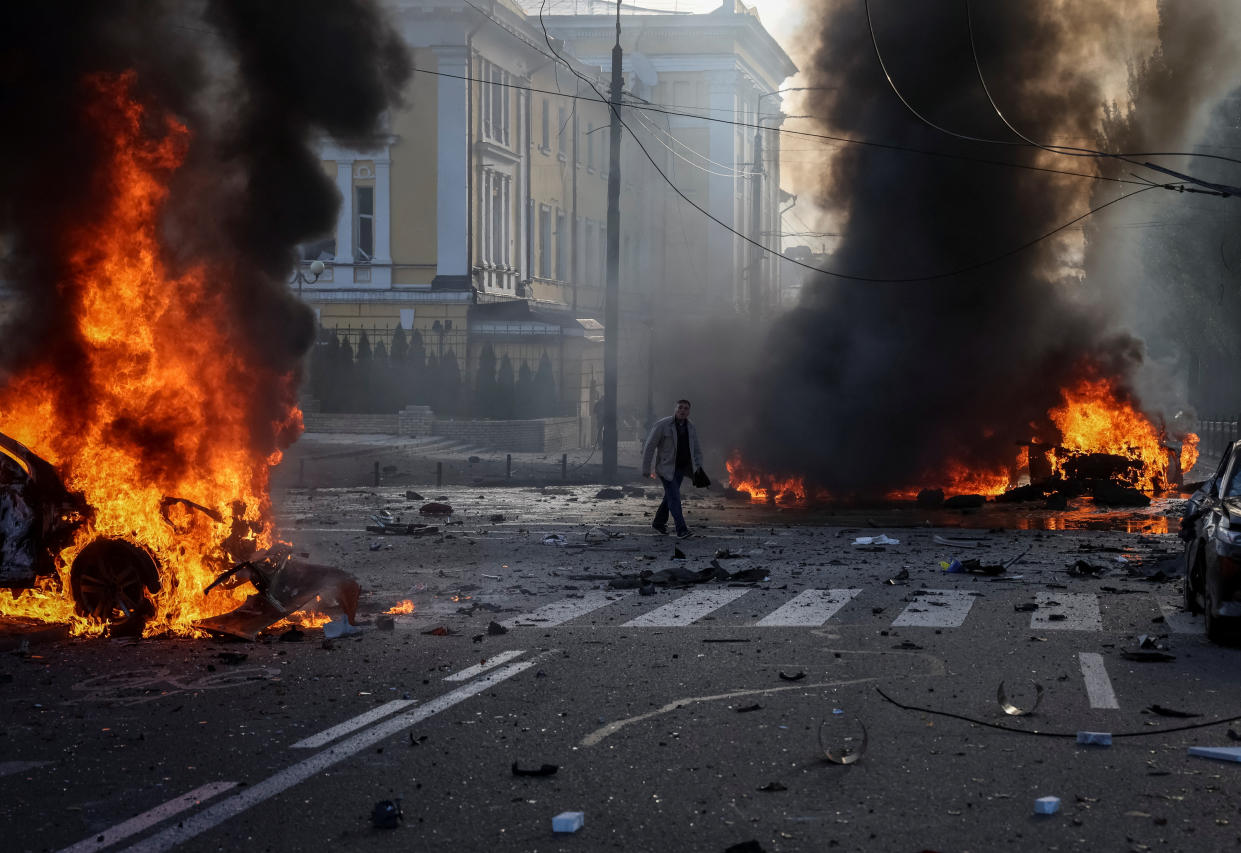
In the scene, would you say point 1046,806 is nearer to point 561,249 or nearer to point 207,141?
point 207,141

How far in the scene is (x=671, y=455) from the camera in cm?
1777

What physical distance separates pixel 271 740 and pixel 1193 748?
4169 mm

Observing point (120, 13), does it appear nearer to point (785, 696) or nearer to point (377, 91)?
point (377, 91)

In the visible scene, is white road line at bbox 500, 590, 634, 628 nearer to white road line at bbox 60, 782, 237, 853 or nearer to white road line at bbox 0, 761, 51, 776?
white road line at bbox 0, 761, 51, 776

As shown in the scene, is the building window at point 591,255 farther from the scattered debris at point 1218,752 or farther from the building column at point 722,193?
the scattered debris at point 1218,752

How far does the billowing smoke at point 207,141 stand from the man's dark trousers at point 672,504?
20.2 feet

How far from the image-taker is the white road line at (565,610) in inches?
417

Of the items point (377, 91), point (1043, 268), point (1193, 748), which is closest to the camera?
point (1193, 748)

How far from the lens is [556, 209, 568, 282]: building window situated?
50991mm

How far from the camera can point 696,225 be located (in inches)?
2409

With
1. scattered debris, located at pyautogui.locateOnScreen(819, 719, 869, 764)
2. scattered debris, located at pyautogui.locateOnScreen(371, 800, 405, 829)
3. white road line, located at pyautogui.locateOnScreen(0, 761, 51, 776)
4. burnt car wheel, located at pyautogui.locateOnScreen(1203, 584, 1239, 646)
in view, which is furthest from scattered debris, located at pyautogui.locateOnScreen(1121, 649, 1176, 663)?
white road line, located at pyautogui.locateOnScreen(0, 761, 51, 776)

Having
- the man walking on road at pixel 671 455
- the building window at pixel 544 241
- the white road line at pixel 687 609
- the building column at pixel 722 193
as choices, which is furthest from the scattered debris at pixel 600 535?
the building column at pixel 722 193

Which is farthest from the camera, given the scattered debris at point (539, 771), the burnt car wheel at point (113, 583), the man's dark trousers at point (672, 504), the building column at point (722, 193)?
the building column at point (722, 193)

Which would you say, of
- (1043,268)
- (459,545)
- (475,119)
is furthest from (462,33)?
(459,545)
